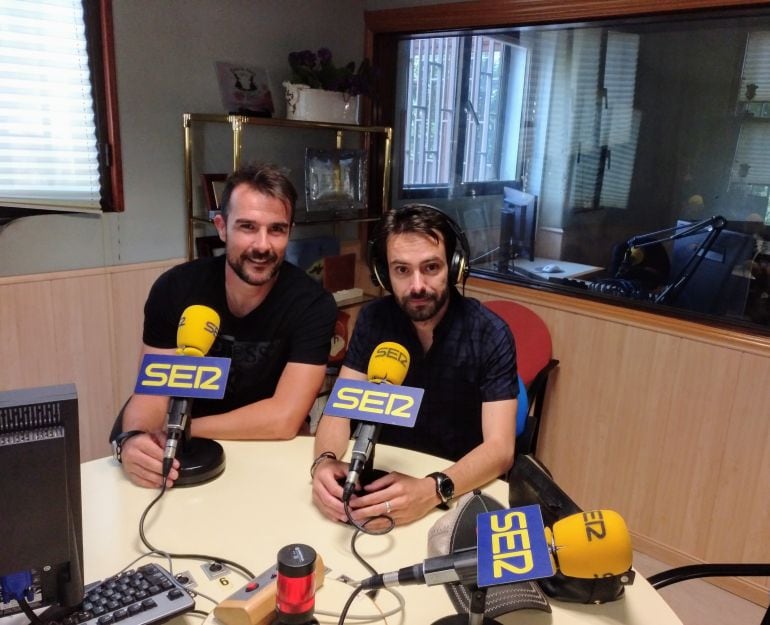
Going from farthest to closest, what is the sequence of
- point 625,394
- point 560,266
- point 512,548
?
point 560,266
point 625,394
point 512,548

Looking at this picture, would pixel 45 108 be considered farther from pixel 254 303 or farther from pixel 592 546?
pixel 592 546

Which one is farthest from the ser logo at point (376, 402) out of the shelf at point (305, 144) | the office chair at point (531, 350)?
the shelf at point (305, 144)

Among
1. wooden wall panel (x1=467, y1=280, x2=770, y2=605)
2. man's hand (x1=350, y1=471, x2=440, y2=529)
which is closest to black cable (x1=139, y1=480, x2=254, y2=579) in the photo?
man's hand (x1=350, y1=471, x2=440, y2=529)

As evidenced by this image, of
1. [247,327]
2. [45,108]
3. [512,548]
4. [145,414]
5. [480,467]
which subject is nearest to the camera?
[512,548]

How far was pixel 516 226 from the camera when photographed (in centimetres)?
281

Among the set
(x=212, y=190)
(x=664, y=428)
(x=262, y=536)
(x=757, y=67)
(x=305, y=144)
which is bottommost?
(x=664, y=428)

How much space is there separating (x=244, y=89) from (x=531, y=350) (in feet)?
5.12

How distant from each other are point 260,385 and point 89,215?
38.0 inches

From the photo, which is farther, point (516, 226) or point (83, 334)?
point (516, 226)

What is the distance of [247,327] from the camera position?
1.85 meters

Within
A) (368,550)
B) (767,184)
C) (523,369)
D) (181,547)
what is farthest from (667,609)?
(767,184)

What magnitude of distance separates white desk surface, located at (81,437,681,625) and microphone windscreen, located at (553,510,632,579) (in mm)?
212

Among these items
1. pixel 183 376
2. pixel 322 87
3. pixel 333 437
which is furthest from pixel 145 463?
pixel 322 87

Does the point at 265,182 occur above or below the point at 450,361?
above
